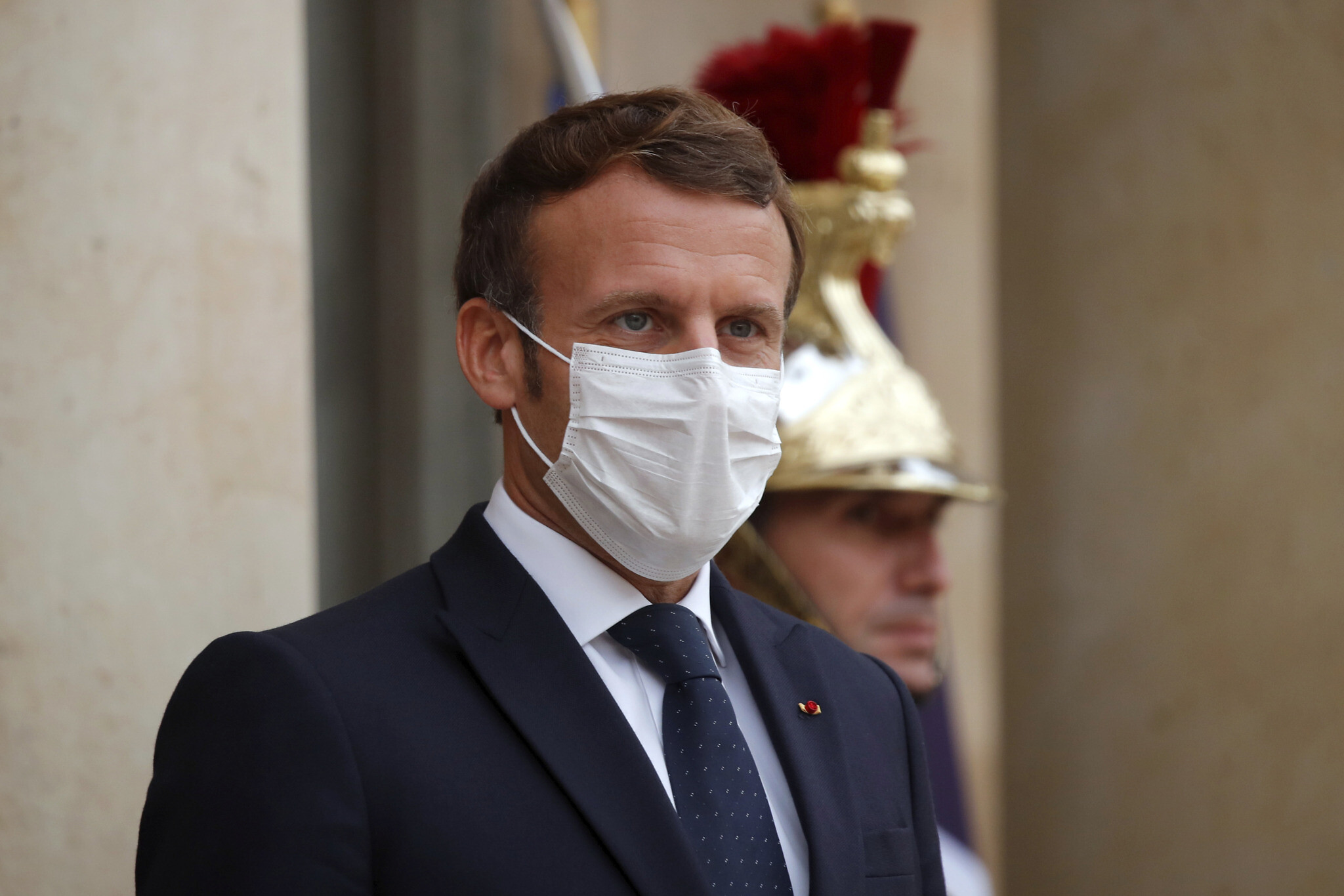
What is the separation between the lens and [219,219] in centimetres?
209

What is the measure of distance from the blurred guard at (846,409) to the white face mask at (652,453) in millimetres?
1399

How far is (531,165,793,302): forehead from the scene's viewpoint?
1446 mm

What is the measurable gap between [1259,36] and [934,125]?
109 centimetres

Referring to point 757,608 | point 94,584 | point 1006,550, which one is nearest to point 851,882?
point 757,608

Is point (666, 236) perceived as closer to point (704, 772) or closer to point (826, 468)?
point (704, 772)

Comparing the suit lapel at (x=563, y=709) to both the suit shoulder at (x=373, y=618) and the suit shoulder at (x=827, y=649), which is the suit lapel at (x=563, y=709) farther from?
the suit shoulder at (x=827, y=649)

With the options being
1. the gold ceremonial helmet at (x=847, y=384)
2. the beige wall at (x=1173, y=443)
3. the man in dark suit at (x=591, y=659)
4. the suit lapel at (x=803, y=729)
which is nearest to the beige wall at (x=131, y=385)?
the man in dark suit at (x=591, y=659)

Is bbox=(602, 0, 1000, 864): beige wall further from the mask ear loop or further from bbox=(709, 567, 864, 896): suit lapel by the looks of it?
the mask ear loop

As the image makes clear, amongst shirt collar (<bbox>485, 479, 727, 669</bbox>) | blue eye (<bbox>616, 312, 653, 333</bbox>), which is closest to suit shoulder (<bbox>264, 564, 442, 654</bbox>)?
shirt collar (<bbox>485, 479, 727, 669</bbox>)

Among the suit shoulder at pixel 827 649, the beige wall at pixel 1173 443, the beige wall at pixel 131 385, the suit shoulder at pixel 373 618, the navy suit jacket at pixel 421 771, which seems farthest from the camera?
the beige wall at pixel 1173 443

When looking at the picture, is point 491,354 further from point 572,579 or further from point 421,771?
point 421,771

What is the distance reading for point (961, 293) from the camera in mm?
4758

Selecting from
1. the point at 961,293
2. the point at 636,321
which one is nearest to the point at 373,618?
the point at 636,321

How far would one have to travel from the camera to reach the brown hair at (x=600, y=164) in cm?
149
